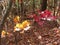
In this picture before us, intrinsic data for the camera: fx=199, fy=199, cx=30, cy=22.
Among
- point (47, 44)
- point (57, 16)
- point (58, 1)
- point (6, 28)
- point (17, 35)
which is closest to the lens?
point (47, 44)

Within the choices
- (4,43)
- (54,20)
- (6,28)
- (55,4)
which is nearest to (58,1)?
(55,4)

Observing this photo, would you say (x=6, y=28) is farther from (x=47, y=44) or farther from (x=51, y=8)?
(x=51, y=8)

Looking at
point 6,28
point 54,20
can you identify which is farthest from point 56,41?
point 6,28

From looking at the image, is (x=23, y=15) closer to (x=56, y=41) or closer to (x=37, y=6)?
(x=37, y=6)

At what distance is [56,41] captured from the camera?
4.78 metres

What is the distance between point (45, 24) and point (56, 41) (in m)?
0.98

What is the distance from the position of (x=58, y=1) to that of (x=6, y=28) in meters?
2.24

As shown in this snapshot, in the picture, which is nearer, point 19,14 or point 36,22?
point 36,22

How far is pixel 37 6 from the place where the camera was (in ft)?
22.7

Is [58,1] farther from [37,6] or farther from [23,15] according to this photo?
[23,15]

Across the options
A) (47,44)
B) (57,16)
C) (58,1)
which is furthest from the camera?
(58,1)

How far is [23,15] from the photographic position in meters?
6.14

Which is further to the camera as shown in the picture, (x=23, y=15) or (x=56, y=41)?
(x=23, y=15)

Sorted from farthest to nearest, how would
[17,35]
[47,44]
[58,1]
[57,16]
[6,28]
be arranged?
[58,1] < [57,16] < [6,28] < [17,35] < [47,44]
